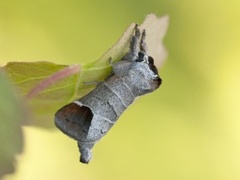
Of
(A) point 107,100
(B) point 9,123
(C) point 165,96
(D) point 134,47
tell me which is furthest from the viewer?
(C) point 165,96

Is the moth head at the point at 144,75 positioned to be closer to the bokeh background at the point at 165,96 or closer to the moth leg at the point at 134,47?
the moth leg at the point at 134,47

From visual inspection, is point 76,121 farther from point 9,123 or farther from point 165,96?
point 165,96

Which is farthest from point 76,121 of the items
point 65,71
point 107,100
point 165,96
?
point 165,96

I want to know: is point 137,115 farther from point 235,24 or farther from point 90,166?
point 235,24

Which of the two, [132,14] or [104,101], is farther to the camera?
[132,14]

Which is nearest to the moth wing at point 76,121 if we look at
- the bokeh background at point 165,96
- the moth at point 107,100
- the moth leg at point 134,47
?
the moth at point 107,100

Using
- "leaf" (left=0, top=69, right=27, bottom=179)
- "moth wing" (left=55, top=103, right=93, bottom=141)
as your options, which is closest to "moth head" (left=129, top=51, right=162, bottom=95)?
"moth wing" (left=55, top=103, right=93, bottom=141)

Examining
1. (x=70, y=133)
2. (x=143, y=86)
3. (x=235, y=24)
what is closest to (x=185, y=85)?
(x=235, y=24)
